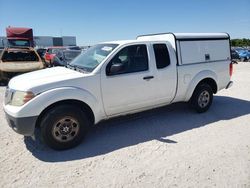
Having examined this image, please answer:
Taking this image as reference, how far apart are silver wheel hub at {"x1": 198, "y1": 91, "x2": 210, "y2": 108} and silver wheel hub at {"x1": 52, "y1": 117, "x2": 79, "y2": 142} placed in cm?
321

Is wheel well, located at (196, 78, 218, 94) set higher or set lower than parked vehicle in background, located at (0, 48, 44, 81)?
lower

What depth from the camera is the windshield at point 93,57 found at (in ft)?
14.7

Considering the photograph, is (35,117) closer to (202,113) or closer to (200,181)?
(200,181)

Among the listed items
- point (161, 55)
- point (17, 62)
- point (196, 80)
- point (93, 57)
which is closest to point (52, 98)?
point (93, 57)

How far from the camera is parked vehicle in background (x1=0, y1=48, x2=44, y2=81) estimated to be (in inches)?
382

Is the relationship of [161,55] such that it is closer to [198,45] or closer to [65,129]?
[198,45]

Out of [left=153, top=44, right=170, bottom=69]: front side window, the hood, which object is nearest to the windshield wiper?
the hood

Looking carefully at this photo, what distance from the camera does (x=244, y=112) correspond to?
6.12 m

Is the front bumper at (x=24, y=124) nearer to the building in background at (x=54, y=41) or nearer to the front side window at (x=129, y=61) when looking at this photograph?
the front side window at (x=129, y=61)

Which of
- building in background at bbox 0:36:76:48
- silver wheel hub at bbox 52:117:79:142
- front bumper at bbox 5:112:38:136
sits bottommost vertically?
silver wheel hub at bbox 52:117:79:142

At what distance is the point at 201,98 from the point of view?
A: 595cm

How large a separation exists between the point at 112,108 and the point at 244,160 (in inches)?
92.0

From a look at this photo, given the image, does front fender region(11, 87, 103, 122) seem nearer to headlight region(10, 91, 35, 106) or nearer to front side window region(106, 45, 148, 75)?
headlight region(10, 91, 35, 106)

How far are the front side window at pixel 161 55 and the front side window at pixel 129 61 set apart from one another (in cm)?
27
